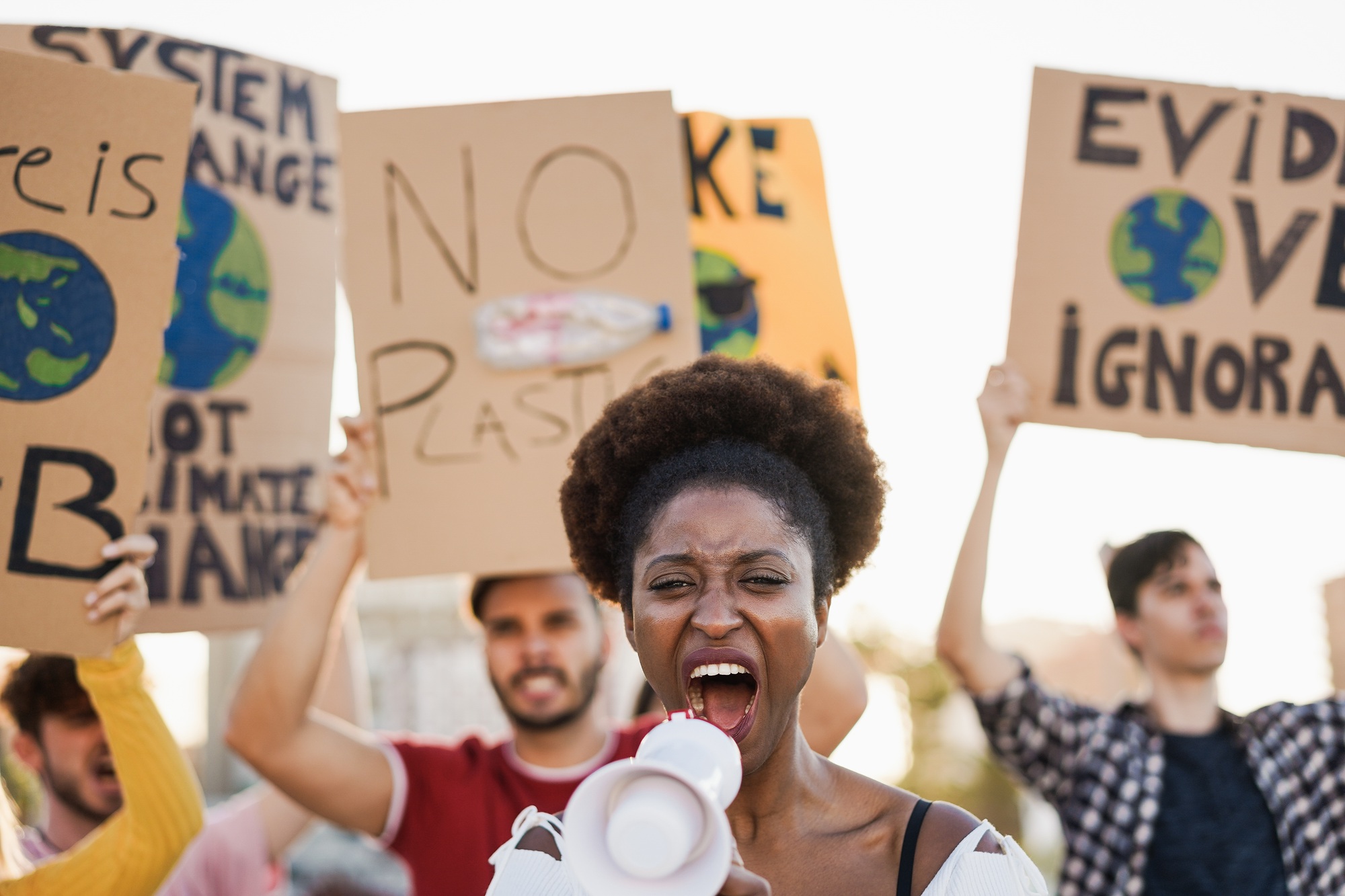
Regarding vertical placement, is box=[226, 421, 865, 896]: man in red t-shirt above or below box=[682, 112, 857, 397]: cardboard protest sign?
below

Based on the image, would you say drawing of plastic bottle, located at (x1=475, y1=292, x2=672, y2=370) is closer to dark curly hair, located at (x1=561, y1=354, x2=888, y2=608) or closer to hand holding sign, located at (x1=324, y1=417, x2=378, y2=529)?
hand holding sign, located at (x1=324, y1=417, x2=378, y2=529)

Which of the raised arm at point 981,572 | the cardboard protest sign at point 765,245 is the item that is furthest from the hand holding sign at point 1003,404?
the cardboard protest sign at point 765,245

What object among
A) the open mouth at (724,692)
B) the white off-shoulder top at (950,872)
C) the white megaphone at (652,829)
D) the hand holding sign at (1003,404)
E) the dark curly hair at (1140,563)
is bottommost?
the white off-shoulder top at (950,872)

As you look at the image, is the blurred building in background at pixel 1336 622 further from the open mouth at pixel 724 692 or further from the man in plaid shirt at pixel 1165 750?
the open mouth at pixel 724 692

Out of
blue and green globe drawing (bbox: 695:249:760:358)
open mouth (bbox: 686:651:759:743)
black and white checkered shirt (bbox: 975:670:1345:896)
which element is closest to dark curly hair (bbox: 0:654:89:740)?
blue and green globe drawing (bbox: 695:249:760:358)

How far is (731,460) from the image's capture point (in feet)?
6.73

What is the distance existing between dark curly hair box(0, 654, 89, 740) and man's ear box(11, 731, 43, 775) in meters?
0.02

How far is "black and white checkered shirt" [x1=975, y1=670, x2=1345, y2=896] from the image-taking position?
127 inches

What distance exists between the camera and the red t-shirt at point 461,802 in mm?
3205

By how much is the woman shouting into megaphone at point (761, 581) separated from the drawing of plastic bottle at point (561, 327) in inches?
40.7

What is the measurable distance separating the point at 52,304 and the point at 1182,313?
9.52 ft

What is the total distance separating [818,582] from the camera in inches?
83.0

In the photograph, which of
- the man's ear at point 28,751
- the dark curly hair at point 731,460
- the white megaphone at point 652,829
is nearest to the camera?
the white megaphone at point 652,829

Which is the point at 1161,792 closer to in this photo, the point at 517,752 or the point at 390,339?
the point at 517,752
